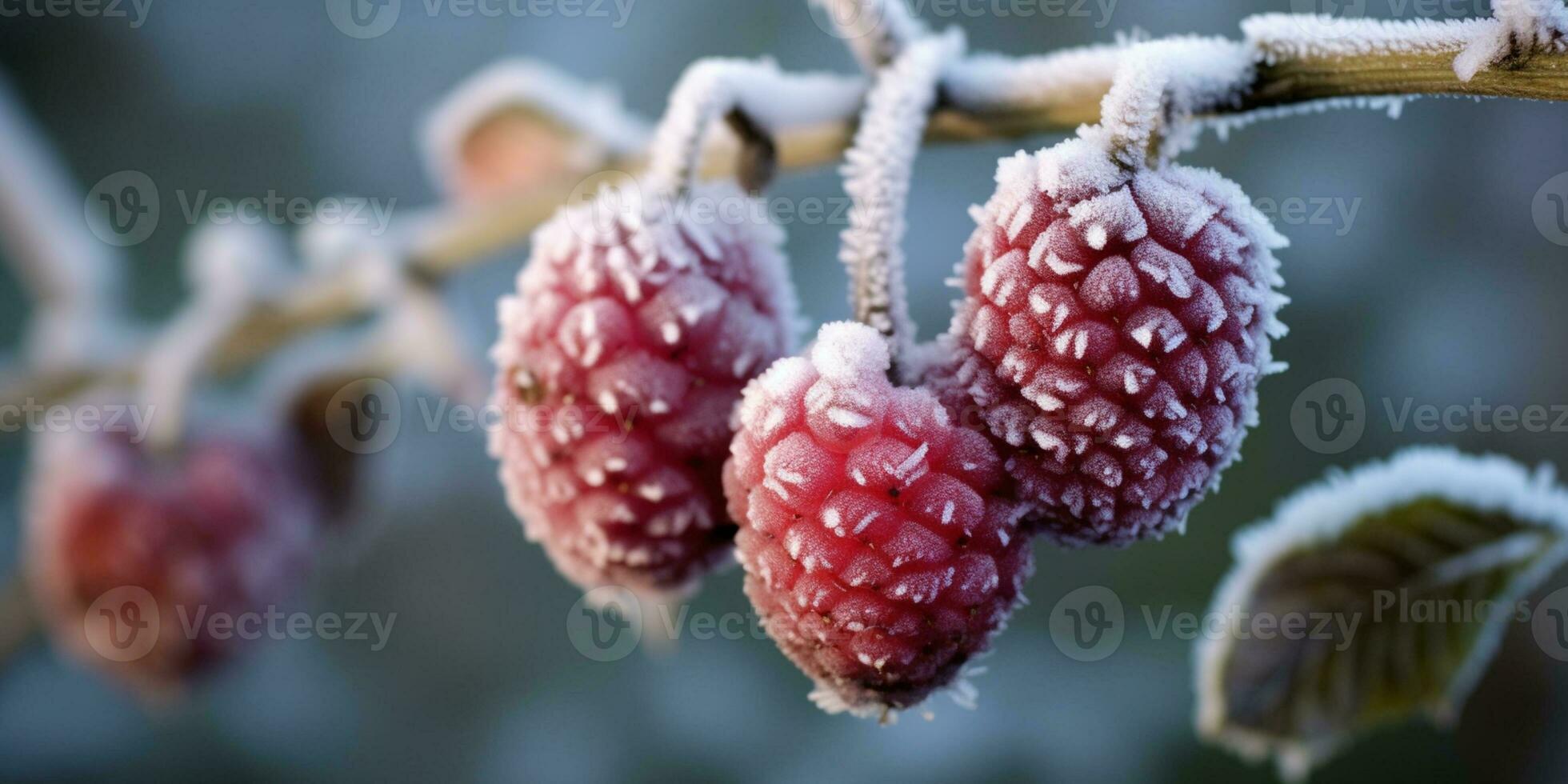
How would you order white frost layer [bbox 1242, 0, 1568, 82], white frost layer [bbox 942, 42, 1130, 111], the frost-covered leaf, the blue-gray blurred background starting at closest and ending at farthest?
1. white frost layer [bbox 1242, 0, 1568, 82]
2. white frost layer [bbox 942, 42, 1130, 111]
3. the frost-covered leaf
4. the blue-gray blurred background

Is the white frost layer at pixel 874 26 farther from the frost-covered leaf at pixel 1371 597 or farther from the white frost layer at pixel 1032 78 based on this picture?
the frost-covered leaf at pixel 1371 597

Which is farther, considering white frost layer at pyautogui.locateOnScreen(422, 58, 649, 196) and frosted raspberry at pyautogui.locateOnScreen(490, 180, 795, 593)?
white frost layer at pyautogui.locateOnScreen(422, 58, 649, 196)

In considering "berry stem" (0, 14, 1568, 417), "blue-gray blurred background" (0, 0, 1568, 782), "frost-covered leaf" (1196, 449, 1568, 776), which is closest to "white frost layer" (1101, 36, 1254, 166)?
"berry stem" (0, 14, 1568, 417)

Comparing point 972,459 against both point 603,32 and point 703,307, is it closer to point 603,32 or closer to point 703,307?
point 703,307

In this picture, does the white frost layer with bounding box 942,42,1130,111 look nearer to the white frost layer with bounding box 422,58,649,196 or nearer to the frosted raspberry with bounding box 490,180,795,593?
the frosted raspberry with bounding box 490,180,795,593

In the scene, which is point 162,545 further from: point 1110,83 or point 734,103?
point 1110,83

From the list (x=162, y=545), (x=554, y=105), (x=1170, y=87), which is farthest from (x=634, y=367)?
(x=162, y=545)
